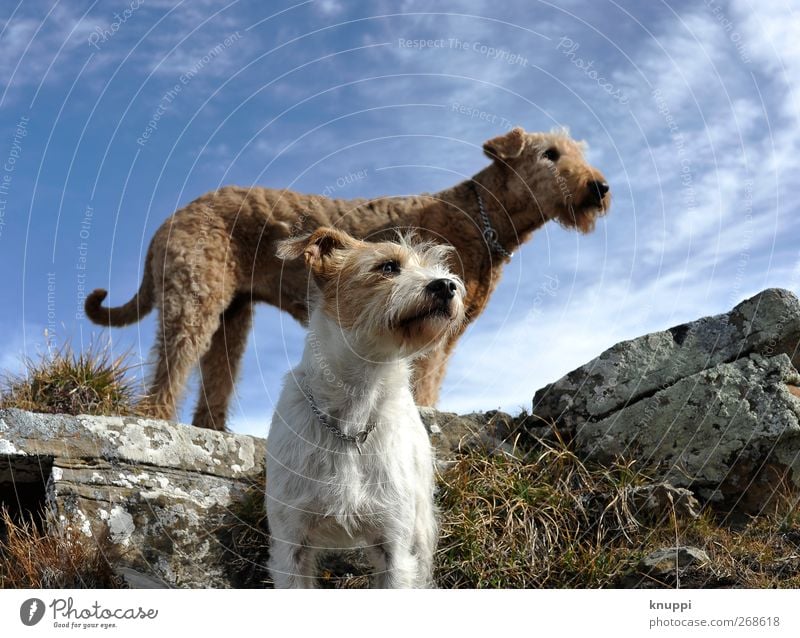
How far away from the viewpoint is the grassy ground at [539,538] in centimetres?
605

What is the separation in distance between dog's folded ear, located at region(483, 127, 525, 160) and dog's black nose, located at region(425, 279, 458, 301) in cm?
505

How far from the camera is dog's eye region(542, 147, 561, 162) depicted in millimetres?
10008

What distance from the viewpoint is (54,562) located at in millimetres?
5883

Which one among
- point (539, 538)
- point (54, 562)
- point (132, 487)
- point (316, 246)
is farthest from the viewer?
point (539, 538)

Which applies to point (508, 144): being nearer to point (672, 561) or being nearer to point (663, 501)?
point (663, 501)

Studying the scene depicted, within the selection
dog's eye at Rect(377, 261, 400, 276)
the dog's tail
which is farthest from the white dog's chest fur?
the dog's tail

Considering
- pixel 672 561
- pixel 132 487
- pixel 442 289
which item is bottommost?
pixel 672 561

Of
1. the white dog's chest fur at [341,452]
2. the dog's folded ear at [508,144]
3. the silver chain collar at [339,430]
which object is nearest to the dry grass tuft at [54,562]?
the white dog's chest fur at [341,452]

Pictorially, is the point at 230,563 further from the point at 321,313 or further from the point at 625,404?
the point at 625,404

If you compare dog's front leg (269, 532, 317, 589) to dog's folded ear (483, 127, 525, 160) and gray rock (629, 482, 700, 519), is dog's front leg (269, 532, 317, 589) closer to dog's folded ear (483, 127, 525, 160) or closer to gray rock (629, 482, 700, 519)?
gray rock (629, 482, 700, 519)

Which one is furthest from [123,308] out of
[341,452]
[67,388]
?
[341,452]

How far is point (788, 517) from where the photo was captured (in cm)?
729

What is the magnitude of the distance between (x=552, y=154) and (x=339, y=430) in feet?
19.7
